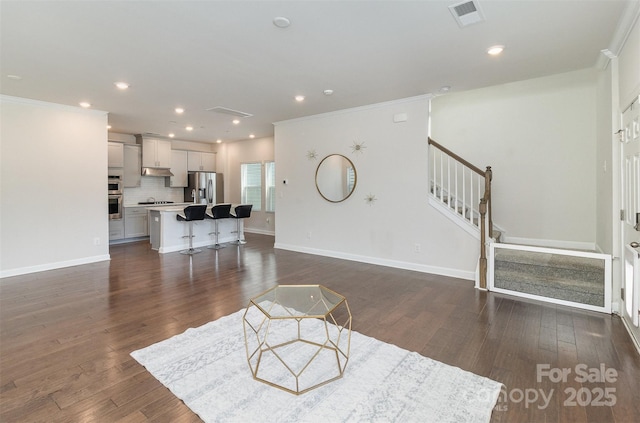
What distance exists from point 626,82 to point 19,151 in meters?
7.55

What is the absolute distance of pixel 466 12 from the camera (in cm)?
243

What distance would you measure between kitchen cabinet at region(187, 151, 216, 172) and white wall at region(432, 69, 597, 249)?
692cm

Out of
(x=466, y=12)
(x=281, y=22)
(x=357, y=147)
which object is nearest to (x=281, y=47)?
(x=281, y=22)

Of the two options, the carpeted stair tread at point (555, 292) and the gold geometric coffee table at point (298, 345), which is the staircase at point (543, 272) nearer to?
the carpeted stair tread at point (555, 292)

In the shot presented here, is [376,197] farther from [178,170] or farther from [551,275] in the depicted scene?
[178,170]

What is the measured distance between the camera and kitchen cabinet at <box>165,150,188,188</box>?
332 inches

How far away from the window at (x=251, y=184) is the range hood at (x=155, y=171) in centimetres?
198

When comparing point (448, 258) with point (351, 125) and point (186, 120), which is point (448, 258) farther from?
point (186, 120)

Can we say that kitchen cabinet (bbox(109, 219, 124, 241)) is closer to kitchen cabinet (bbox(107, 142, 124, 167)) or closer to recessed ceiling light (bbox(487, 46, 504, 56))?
kitchen cabinet (bbox(107, 142, 124, 167))

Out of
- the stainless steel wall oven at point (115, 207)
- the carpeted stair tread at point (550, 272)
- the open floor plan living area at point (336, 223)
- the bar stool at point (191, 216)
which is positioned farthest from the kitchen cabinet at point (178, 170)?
the carpeted stair tread at point (550, 272)

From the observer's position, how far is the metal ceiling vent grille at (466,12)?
234 cm

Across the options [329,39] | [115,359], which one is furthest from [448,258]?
[115,359]

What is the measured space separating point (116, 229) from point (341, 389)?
7.20 m

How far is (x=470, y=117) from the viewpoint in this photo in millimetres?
5391
